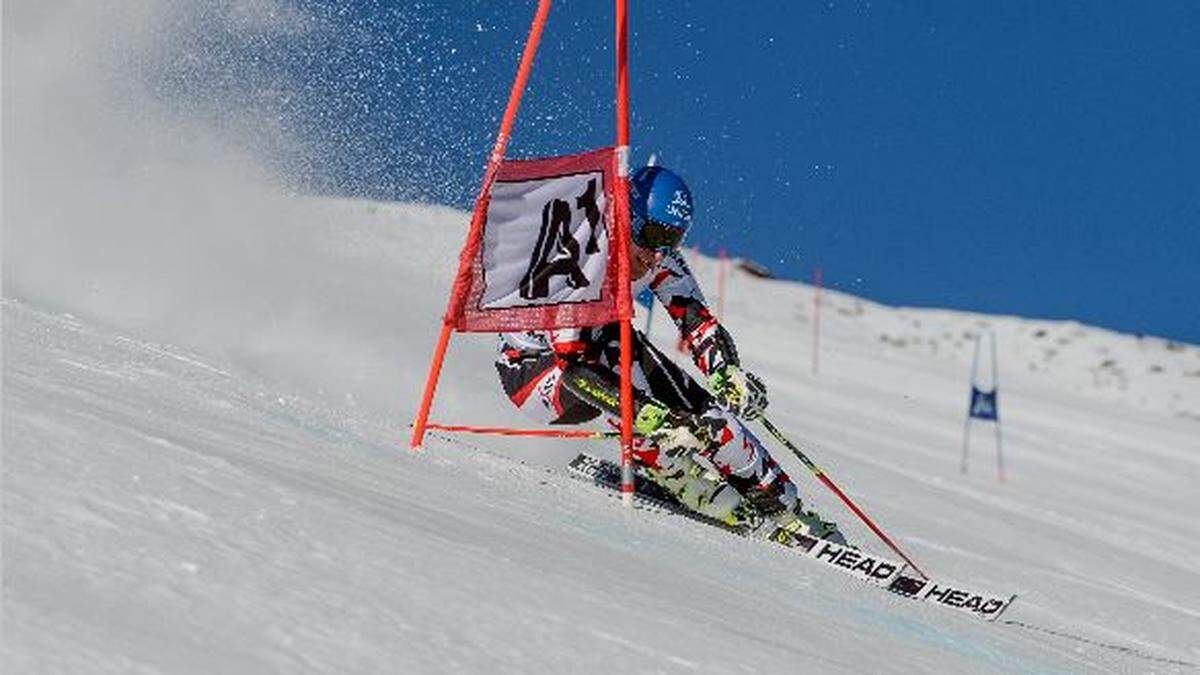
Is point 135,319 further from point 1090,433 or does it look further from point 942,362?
point 942,362

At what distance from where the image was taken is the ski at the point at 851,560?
5.44 meters

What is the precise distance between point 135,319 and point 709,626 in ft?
16.0

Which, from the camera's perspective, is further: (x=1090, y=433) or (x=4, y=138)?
(x=1090, y=433)

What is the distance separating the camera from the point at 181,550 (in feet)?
7.61

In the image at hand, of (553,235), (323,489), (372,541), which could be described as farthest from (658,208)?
(372,541)

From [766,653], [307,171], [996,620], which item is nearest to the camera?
[766,653]

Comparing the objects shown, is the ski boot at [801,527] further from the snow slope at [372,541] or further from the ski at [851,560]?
the snow slope at [372,541]

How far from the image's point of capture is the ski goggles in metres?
6.41

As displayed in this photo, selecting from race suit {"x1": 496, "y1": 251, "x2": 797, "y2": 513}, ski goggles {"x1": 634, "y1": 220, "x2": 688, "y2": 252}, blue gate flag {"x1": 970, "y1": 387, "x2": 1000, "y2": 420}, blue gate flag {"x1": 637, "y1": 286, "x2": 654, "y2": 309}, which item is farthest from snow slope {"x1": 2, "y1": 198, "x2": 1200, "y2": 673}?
blue gate flag {"x1": 970, "y1": 387, "x2": 1000, "y2": 420}

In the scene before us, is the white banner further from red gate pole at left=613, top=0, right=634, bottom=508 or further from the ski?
the ski

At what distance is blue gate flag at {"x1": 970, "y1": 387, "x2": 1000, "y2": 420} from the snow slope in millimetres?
3228

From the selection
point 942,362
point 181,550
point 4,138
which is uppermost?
point 942,362

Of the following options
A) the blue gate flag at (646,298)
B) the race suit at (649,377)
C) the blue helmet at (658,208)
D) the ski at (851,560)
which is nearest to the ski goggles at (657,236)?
the blue helmet at (658,208)

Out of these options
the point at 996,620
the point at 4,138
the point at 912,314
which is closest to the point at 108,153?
the point at 4,138
